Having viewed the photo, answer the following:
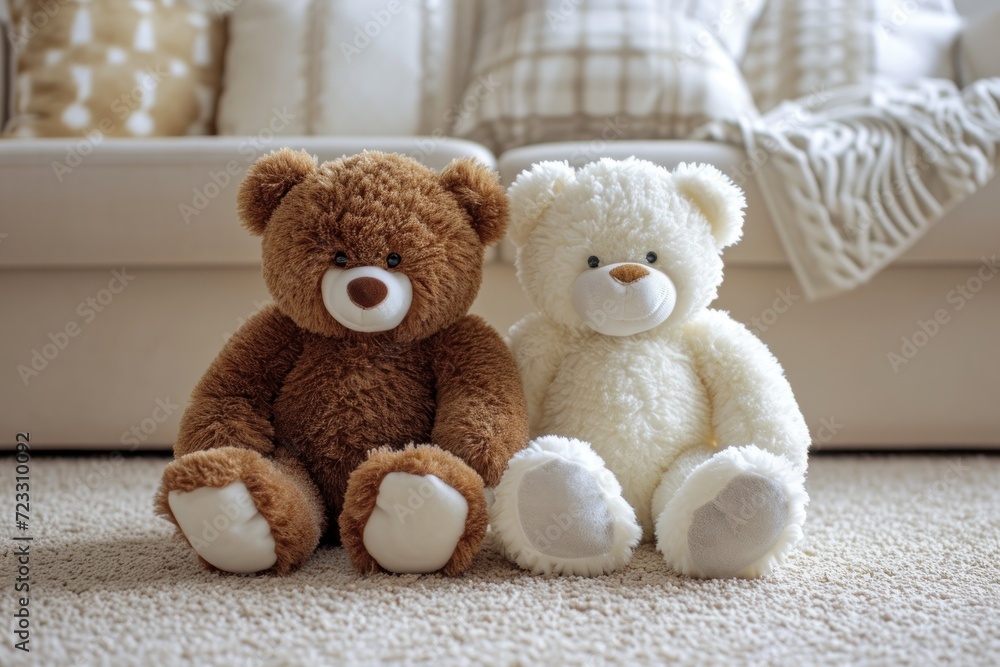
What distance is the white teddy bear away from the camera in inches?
30.9

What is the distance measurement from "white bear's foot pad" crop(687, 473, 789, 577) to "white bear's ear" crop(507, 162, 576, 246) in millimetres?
352

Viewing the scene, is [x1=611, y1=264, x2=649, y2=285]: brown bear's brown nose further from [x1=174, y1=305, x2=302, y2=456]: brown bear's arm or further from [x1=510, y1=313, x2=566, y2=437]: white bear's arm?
[x1=174, y1=305, x2=302, y2=456]: brown bear's arm

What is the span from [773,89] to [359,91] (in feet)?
2.81

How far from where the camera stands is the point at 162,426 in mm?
1356

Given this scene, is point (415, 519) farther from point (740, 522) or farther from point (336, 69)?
point (336, 69)

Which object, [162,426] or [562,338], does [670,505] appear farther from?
[162,426]

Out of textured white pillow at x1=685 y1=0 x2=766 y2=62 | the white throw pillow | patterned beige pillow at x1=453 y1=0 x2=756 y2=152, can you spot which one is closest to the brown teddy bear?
patterned beige pillow at x1=453 y1=0 x2=756 y2=152

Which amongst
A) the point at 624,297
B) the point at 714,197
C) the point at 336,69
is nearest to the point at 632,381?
the point at 624,297

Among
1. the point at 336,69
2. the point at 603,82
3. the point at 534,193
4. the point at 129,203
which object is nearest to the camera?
the point at 534,193

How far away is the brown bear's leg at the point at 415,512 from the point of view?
75 centimetres

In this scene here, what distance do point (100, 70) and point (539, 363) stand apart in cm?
124

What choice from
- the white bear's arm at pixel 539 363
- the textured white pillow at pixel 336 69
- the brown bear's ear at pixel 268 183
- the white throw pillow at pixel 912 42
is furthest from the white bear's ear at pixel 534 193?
the white throw pillow at pixel 912 42

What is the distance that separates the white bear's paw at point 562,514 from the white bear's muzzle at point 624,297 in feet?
0.48

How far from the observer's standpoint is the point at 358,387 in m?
0.87
